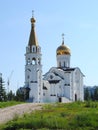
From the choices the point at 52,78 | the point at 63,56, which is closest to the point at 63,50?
the point at 63,56

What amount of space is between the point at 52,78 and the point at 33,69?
229 inches

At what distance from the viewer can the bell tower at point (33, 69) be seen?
73.1 metres

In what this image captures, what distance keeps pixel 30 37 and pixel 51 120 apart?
57957 mm

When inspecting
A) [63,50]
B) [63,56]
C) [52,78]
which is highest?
[63,50]

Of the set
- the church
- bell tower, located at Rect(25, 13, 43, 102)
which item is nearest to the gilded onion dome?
the church

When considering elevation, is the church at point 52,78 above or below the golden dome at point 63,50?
below

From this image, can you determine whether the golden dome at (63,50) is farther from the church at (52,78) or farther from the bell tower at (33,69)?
the bell tower at (33,69)

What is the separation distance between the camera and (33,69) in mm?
73812

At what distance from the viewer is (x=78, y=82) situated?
81062mm

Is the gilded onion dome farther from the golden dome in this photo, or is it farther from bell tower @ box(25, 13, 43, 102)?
bell tower @ box(25, 13, 43, 102)

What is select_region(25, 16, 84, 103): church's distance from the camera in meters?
73.5

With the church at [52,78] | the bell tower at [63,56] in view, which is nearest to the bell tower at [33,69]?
the church at [52,78]

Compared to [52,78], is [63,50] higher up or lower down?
higher up

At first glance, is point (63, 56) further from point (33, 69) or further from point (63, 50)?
point (33, 69)
